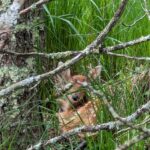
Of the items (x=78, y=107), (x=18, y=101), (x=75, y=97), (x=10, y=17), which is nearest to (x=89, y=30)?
(x=78, y=107)

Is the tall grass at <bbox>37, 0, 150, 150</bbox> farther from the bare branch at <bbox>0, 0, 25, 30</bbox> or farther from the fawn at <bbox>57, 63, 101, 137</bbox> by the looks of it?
the bare branch at <bbox>0, 0, 25, 30</bbox>

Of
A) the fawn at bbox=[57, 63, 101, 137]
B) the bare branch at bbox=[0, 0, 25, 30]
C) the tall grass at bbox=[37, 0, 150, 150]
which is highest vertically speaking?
the bare branch at bbox=[0, 0, 25, 30]

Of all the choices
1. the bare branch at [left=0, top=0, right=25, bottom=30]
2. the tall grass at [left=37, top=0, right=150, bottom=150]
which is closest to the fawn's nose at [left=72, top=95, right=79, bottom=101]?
the tall grass at [left=37, top=0, right=150, bottom=150]

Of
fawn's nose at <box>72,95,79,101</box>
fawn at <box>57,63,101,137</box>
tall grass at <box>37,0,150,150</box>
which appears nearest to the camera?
fawn at <box>57,63,101,137</box>

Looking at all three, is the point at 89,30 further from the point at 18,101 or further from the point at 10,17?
the point at 10,17

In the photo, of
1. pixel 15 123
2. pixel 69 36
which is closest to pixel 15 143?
Result: pixel 15 123

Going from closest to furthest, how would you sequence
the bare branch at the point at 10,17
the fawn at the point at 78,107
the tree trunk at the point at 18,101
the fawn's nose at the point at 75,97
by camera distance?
the bare branch at the point at 10,17
the tree trunk at the point at 18,101
the fawn at the point at 78,107
the fawn's nose at the point at 75,97

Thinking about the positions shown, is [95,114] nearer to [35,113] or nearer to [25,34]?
[35,113]

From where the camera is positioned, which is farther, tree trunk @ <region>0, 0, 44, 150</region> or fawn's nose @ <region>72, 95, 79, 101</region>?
fawn's nose @ <region>72, 95, 79, 101</region>

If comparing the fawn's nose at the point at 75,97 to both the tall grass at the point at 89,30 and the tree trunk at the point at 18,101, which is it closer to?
the tall grass at the point at 89,30

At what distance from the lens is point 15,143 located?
2.73 meters

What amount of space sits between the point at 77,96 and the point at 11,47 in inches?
32.8

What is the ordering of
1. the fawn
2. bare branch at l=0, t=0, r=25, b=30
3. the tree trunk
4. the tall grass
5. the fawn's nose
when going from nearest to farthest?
bare branch at l=0, t=0, r=25, b=30 → the tree trunk → the fawn → the fawn's nose → the tall grass

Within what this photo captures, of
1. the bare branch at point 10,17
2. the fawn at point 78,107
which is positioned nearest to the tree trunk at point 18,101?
the fawn at point 78,107
